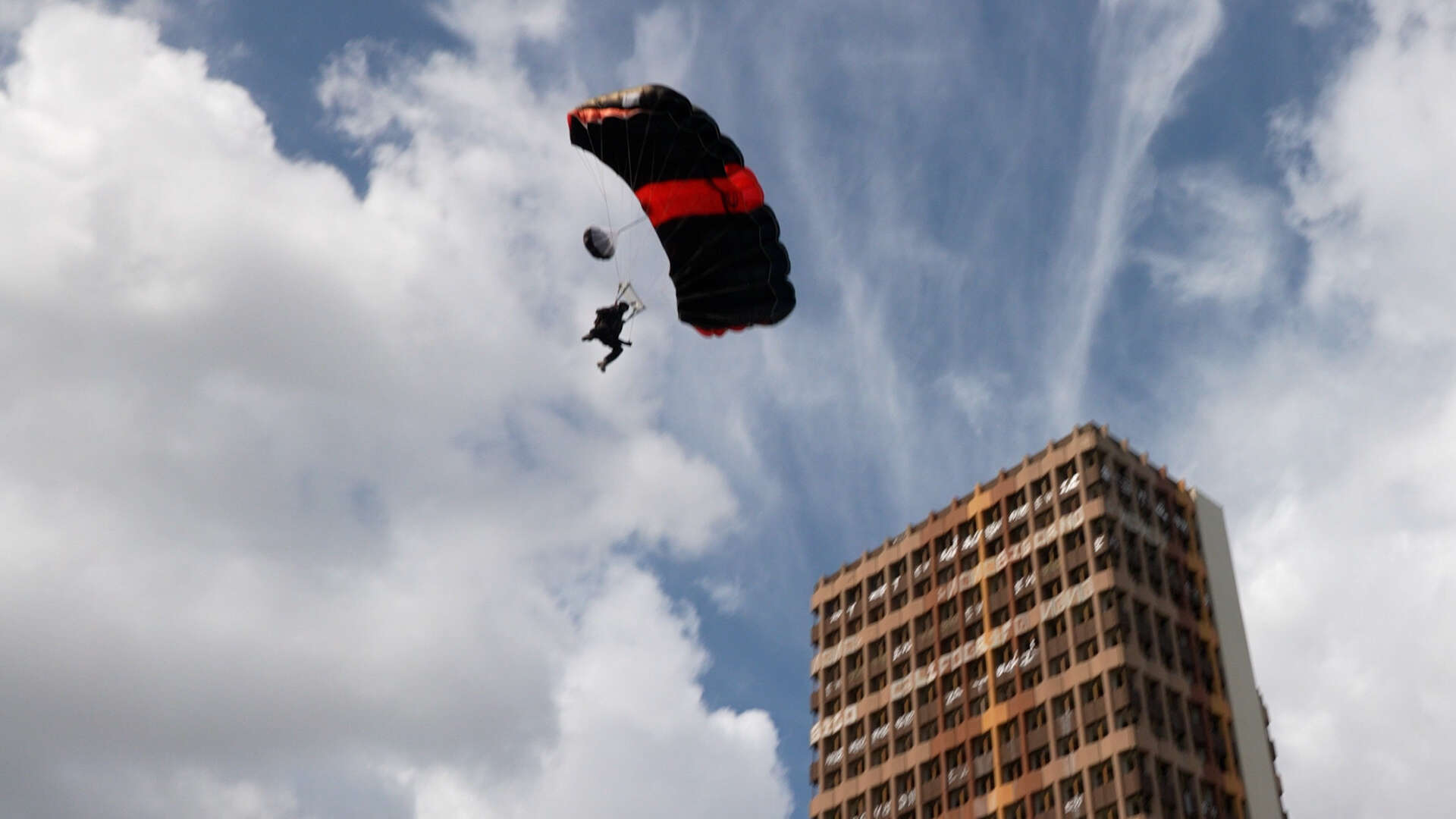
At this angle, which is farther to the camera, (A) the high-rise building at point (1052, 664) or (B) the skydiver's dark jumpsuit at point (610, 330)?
(A) the high-rise building at point (1052, 664)

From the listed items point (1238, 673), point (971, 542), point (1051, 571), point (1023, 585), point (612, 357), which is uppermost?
point (971, 542)

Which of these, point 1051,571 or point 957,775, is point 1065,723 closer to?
point 957,775

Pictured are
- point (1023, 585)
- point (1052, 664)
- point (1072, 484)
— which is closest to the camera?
point (1052, 664)

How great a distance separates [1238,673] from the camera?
101 metres

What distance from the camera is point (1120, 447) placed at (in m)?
106

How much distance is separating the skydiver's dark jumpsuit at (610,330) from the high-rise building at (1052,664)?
4579 cm

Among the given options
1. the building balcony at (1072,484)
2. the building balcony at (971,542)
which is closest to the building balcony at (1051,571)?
the building balcony at (1072,484)

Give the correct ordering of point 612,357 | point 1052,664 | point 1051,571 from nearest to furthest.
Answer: point 612,357, point 1052,664, point 1051,571

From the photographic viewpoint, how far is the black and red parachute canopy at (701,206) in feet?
195

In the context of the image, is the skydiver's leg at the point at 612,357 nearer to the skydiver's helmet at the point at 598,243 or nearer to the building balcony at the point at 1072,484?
the skydiver's helmet at the point at 598,243

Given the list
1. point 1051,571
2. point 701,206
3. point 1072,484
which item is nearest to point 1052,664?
point 1051,571

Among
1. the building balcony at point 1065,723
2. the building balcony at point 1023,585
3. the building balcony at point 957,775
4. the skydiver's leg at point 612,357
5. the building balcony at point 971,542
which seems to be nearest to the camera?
the skydiver's leg at point 612,357

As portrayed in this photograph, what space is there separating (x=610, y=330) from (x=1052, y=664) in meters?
49.8

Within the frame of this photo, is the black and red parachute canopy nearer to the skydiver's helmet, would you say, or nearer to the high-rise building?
the skydiver's helmet
